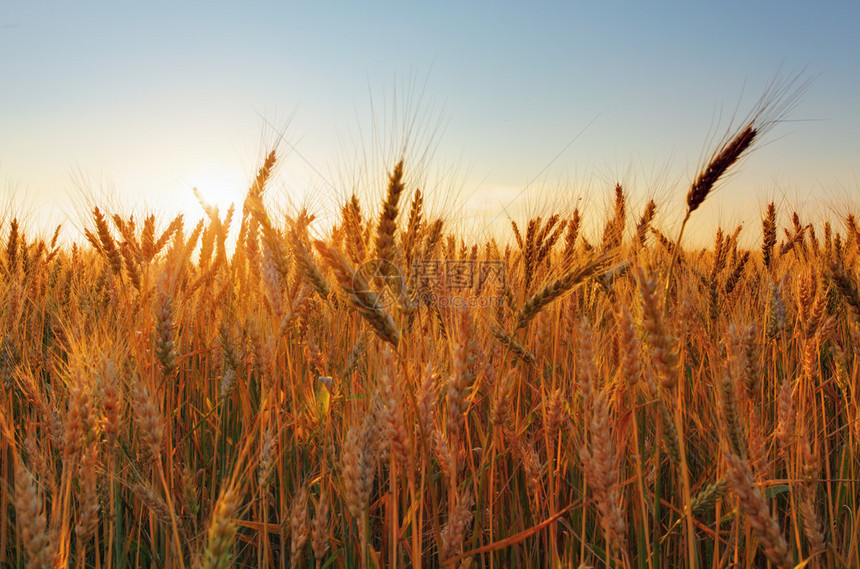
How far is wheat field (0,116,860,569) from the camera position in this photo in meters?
1.16

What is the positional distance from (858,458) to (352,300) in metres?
2.10

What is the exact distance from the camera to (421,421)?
1214 millimetres

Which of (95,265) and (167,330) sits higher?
(95,265)

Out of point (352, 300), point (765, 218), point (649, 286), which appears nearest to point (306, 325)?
point (352, 300)

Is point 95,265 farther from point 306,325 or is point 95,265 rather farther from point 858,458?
point 858,458

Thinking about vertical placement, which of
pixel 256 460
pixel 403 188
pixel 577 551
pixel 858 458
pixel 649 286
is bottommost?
pixel 577 551

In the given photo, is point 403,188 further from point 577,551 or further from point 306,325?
point 577,551

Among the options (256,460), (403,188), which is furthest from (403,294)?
(256,460)

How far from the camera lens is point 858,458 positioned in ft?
6.39

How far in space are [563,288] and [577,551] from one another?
37.2 inches

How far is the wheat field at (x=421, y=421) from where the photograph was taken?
3.80ft

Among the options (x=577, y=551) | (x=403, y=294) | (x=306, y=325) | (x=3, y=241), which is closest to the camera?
(x=403, y=294)

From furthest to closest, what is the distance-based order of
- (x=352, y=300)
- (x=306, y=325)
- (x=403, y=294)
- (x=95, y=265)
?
(x=95, y=265) < (x=306, y=325) < (x=403, y=294) < (x=352, y=300)

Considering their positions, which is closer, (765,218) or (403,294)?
(403,294)
